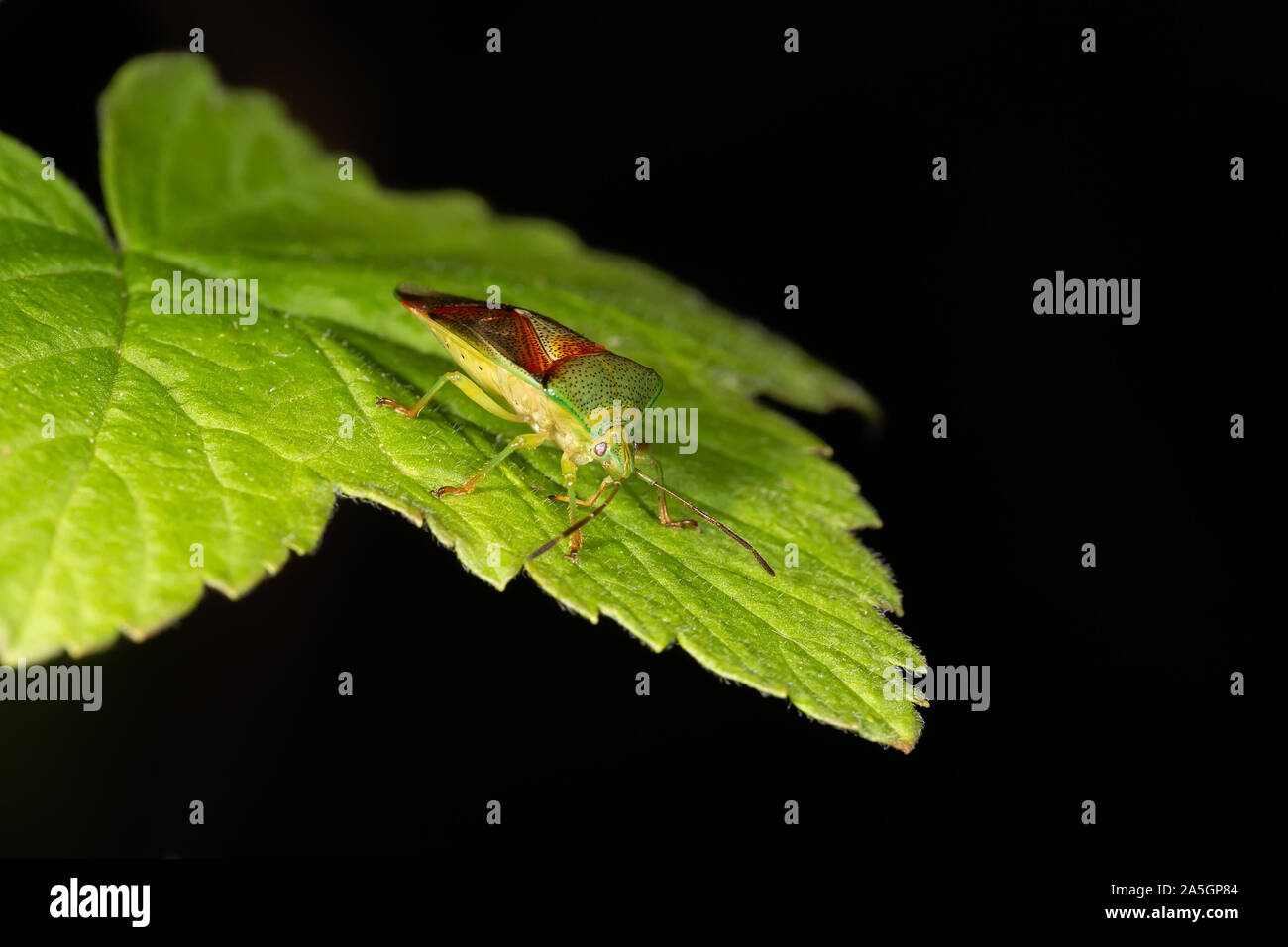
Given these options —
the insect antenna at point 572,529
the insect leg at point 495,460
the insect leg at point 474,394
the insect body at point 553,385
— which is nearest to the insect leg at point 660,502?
the insect body at point 553,385

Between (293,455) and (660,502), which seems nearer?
(293,455)

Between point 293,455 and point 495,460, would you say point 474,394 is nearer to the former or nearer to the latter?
point 495,460

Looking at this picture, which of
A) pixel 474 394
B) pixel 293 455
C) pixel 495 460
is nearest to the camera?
pixel 293 455

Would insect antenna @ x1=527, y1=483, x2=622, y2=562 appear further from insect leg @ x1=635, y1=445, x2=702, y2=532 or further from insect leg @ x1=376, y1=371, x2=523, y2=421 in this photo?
insect leg @ x1=376, y1=371, x2=523, y2=421

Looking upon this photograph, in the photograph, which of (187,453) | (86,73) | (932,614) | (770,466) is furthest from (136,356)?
(932,614)


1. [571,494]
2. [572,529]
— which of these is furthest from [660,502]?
[572,529]

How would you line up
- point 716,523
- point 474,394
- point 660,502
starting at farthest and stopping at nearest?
1. point 474,394
2. point 660,502
3. point 716,523
